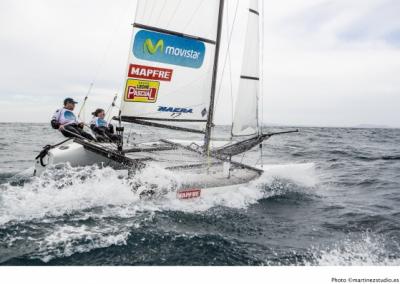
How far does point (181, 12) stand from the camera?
8.98 metres

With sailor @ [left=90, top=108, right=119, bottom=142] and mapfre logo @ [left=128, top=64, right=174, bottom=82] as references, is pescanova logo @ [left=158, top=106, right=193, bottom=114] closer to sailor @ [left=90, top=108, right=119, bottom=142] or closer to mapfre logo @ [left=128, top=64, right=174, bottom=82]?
mapfre logo @ [left=128, top=64, right=174, bottom=82]

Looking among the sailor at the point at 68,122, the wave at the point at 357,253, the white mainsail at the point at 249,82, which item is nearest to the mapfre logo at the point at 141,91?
the sailor at the point at 68,122

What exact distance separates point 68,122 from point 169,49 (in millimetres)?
3156

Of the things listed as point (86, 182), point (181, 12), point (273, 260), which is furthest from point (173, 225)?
point (181, 12)

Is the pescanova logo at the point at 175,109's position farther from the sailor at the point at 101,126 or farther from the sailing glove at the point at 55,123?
the sailing glove at the point at 55,123

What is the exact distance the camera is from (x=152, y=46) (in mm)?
8688

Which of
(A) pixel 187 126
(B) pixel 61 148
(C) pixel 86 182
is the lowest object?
(C) pixel 86 182

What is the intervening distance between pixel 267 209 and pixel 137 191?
9.70 ft

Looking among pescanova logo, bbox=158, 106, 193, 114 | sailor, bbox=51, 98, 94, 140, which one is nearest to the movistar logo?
pescanova logo, bbox=158, 106, 193, 114

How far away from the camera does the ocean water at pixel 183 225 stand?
16.2 feet

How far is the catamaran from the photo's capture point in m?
8.06

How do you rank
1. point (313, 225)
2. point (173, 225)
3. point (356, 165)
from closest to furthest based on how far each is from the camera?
point (173, 225)
point (313, 225)
point (356, 165)
